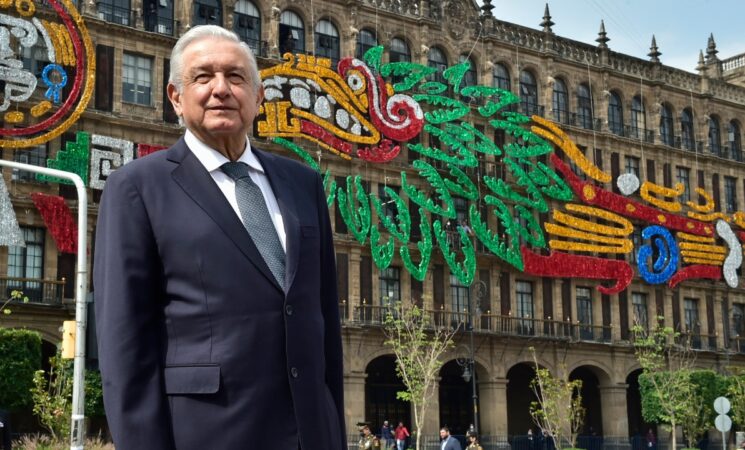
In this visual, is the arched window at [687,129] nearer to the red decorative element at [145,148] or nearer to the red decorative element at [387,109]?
the red decorative element at [387,109]

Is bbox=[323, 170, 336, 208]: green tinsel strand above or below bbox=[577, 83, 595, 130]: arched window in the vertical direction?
below

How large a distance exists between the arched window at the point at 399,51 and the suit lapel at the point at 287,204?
42.5 meters

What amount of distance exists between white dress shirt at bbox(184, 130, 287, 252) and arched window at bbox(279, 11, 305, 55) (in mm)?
39547

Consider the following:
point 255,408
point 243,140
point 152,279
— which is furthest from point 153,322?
point 243,140

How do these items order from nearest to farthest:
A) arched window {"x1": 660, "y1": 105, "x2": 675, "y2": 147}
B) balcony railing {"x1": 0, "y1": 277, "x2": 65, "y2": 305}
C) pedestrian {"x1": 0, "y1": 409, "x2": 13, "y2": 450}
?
pedestrian {"x1": 0, "y1": 409, "x2": 13, "y2": 450}, balcony railing {"x1": 0, "y1": 277, "x2": 65, "y2": 305}, arched window {"x1": 660, "y1": 105, "x2": 675, "y2": 147}

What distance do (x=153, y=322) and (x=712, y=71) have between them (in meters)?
59.8

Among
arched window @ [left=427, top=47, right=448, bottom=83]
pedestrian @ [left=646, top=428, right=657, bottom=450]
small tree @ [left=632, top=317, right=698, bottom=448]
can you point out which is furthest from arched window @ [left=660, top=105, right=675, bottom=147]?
pedestrian @ [left=646, top=428, right=657, bottom=450]

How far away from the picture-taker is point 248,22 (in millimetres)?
42469

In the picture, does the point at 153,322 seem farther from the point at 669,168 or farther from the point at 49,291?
the point at 669,168

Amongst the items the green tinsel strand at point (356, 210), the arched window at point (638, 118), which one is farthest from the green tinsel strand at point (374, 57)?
the arched window at point (638, 118)

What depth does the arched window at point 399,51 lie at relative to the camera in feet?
152

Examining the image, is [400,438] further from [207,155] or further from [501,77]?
[207,155]

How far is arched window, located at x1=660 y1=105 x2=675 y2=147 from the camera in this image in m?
55.2

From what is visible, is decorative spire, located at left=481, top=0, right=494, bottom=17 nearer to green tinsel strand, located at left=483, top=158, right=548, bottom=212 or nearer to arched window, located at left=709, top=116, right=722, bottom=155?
green tinsel strand, located at left=483, top=158, right=548, bottom=212
